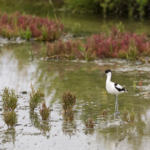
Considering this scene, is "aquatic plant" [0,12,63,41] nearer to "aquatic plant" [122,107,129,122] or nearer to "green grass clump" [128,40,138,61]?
"green grass clump" [128,40,138,61]

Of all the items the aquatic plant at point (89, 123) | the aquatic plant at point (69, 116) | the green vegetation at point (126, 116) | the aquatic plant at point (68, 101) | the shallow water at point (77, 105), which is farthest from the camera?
the aquatic plant at point (68, 101)

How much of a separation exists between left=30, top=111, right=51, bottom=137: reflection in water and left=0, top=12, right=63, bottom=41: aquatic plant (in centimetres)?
1087

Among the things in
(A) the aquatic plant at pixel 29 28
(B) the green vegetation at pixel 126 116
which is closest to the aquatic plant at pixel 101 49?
(A) the aquatic plant at pixel 29 28

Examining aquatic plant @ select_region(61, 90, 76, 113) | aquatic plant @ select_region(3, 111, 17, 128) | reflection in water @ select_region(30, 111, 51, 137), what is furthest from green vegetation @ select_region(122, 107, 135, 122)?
aquatic plant @ select_region(3, 111, 17, 128)

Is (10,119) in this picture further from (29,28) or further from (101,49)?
(29,28)

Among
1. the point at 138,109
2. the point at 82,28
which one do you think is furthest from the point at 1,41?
the point at 138,109

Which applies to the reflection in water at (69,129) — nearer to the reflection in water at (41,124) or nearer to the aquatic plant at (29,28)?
the reflection in water at (41,124)

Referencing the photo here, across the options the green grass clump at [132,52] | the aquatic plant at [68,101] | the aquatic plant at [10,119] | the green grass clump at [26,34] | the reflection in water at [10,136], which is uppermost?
the green grass clump at [26,34]

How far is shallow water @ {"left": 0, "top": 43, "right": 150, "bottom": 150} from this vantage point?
6.43m

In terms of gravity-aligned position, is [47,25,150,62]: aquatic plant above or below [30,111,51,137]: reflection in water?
above

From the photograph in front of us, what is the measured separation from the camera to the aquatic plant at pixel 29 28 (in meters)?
18.3

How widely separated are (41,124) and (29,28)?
1238cm

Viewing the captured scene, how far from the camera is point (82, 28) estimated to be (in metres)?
22.8

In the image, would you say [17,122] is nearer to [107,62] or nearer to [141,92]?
[141,92]
